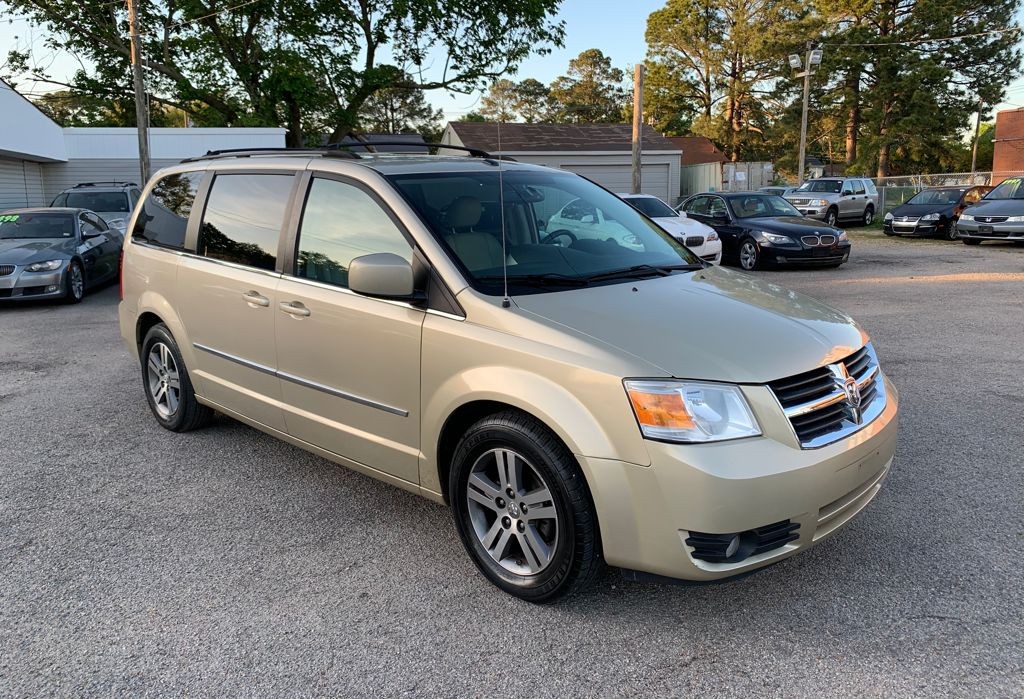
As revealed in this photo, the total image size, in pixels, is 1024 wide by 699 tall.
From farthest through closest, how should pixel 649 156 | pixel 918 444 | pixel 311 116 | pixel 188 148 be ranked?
pixel 649 156 → pixel 311 116 → pixel 188 148 → pixel 918 444

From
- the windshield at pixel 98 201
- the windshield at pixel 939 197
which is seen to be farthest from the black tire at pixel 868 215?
the windshield at pixel 98 201

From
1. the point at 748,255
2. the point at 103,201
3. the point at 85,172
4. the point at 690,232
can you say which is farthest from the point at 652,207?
the point at 85,172

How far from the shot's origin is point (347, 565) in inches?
139

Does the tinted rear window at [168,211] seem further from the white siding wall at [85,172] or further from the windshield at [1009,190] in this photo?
the white siding wall at [85,172]

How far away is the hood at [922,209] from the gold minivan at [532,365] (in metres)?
19.8

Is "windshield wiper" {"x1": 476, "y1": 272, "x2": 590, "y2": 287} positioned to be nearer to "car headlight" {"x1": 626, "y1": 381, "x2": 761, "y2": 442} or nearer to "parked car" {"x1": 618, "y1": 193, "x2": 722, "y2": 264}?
"car headlight" {"x1": 626, "y1": 381, "x2": 761, "y2": 442}

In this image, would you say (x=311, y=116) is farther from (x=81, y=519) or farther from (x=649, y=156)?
(x=81, y=519)

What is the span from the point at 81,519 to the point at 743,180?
39865 millimetres

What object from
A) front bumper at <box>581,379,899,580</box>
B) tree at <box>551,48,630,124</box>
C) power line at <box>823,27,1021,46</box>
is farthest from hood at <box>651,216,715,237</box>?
tree at <box>551,48,630,124</box>

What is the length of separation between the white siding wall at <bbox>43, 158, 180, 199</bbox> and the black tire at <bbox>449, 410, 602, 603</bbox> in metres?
25.7

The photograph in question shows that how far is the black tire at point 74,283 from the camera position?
11320 millimetres

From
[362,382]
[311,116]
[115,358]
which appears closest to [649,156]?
[311,116]

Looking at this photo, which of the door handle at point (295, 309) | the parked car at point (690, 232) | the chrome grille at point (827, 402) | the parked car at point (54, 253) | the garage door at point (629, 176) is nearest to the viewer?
the chrome grille at point (827, 402)

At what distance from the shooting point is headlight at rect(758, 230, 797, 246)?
14.4m
